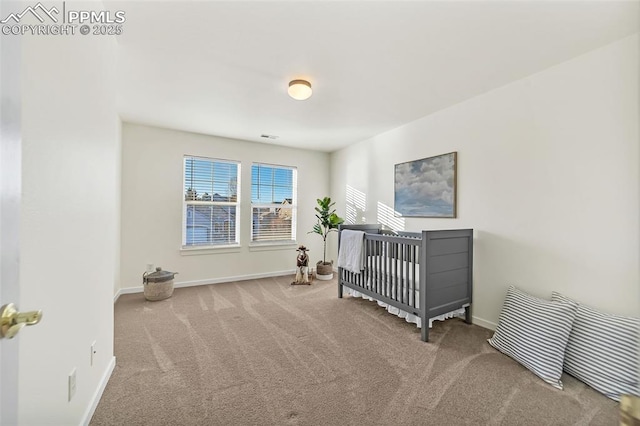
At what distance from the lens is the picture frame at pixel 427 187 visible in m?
2.99

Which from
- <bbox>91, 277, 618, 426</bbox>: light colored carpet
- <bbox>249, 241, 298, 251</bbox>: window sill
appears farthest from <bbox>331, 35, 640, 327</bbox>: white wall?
<bbox>249, 241, 298, 251</bbox>: window sill

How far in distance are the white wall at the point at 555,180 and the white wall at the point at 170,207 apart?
297cm

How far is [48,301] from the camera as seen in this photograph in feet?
3.39

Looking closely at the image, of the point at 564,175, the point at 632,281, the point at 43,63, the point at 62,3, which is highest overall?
the point at 62,3

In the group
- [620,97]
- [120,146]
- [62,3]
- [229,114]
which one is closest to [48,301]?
[62,3]

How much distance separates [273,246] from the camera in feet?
15.5

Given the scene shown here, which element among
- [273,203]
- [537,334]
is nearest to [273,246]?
[273,203]

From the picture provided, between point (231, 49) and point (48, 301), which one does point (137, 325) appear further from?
point (231, 49)

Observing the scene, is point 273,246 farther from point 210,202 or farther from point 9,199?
point 9,199

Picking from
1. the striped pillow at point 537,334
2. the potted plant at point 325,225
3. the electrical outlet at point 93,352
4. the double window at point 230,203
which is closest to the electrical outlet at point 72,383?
the electrical outlet at point 93,352

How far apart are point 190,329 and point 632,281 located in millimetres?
3615

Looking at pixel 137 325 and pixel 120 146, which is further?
pixel 120 146

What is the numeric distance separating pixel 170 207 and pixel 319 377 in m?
3.33

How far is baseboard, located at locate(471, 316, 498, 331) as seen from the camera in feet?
8.39
